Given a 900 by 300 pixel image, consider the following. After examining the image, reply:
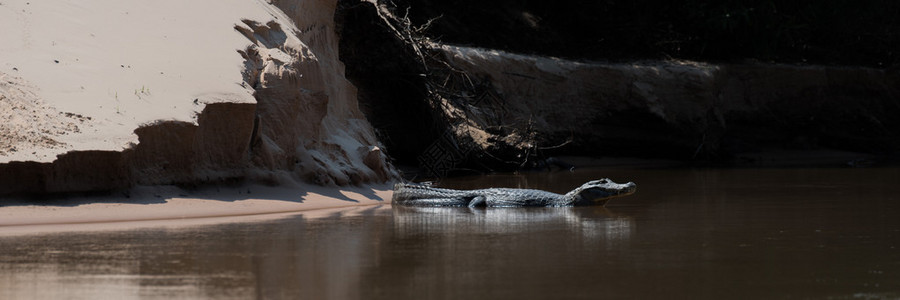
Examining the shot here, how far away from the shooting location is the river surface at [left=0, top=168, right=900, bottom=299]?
5566mm

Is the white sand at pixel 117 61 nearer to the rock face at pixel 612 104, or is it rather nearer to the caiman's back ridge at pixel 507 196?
the caiman's back ridge at pixel 507 196

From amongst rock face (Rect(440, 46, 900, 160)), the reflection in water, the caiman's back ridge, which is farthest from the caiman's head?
rock face (Rect(440, 46, 900, 160))

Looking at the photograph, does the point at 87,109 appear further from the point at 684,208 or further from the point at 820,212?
the point at 820,212

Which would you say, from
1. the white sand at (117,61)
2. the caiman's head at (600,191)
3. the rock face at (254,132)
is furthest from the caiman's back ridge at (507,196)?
the white sand at (117,61)

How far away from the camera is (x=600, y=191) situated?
1116cm

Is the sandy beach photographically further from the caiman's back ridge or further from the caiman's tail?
the caiman's back ridge

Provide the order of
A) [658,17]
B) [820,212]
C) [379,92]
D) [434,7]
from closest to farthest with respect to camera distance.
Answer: [820,212], [379,92], [434,7], [658,17]

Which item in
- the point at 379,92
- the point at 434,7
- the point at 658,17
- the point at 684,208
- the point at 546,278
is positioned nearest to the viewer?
the point at 546,278

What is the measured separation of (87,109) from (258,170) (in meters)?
1.84

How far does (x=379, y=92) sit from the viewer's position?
16.7 meters

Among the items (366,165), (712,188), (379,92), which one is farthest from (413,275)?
(379,92)

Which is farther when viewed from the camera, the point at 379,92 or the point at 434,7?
the point at 434,7

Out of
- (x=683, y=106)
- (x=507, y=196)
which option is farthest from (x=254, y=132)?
(x=683, y=106)

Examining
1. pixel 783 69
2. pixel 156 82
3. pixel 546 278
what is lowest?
pixel 546 278
